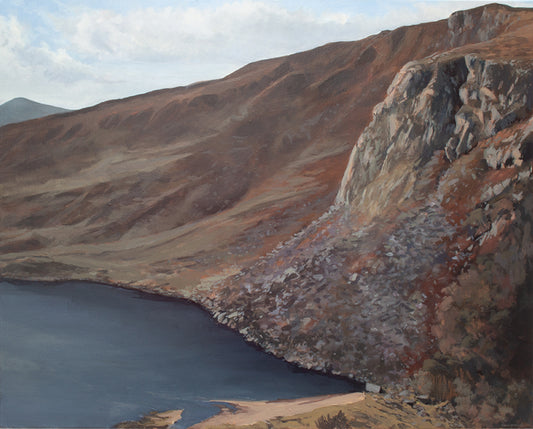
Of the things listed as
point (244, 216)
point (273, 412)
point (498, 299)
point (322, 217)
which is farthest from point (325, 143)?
point (273, 412)

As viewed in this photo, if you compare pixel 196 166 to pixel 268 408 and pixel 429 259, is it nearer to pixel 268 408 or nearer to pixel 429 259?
pixel 429 259

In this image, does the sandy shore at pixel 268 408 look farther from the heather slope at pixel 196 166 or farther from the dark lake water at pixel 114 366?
the heather slope at pixel 196 166

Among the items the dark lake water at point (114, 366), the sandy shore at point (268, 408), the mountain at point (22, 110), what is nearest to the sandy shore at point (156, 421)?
the dark lake water at point (114, 366)

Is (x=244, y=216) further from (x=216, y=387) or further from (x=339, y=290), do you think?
(x=216, y=387)

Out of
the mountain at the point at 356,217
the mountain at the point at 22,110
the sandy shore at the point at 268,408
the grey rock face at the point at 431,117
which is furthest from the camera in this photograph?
the mountain at the point at 22,110

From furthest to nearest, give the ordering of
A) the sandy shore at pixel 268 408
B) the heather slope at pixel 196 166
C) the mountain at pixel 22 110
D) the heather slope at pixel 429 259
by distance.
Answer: the heather slope at pixel 196 166
the mountain at pixel 22 110
the heather slope at pixel 429 259
the sandy shore at pixel 268 408

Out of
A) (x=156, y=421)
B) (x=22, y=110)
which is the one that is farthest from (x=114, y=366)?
(x=22, y=110)
